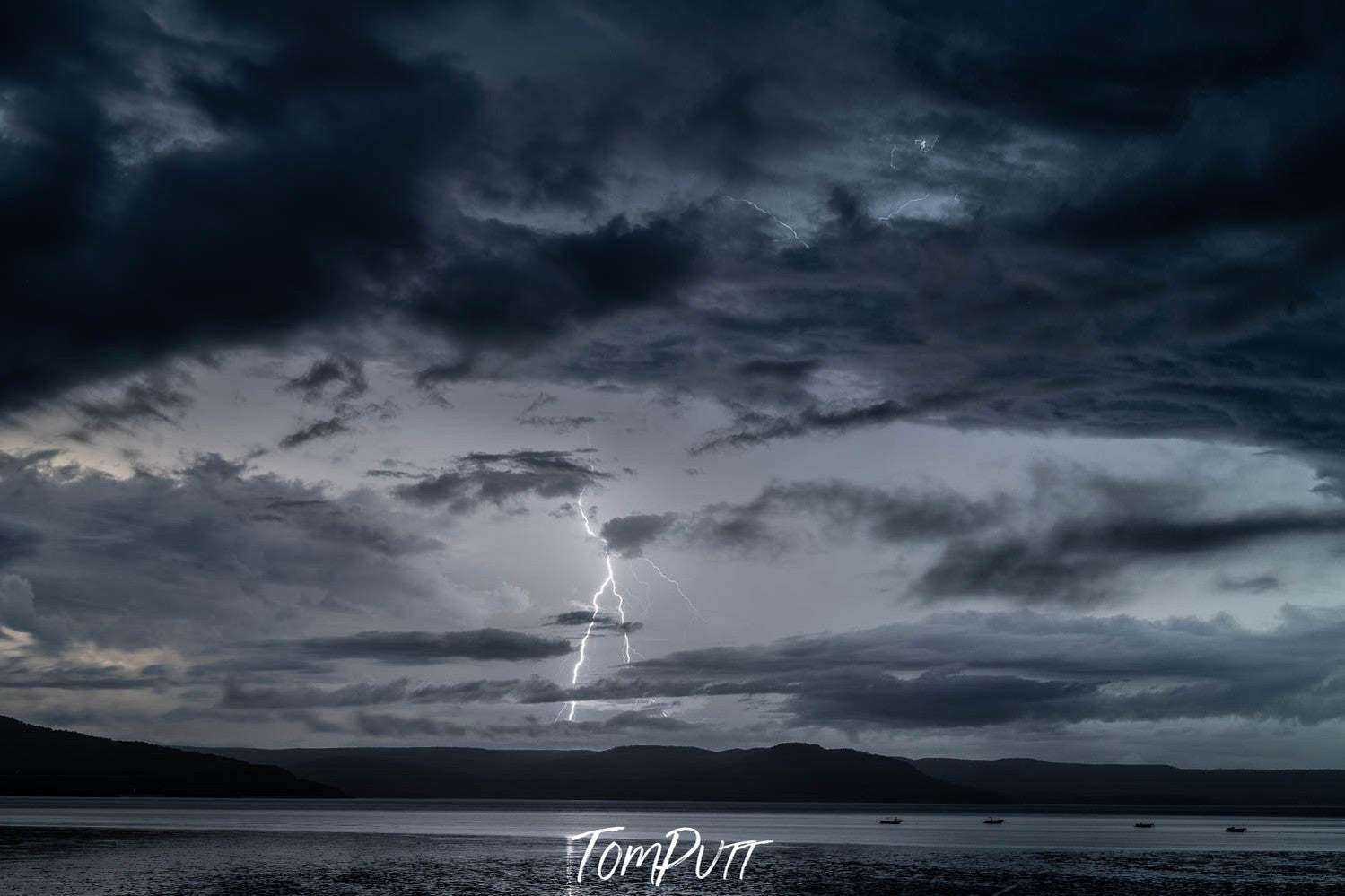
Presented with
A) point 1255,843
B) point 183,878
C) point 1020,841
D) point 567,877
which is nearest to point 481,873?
point 567,877

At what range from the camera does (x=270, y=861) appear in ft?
309

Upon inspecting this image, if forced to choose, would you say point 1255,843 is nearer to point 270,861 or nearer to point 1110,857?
point 1110,857

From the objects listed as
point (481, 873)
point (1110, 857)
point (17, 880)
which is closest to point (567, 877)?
point (481, 873)

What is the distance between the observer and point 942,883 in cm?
8050

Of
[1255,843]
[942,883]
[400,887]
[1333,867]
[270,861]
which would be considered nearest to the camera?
[400,887]

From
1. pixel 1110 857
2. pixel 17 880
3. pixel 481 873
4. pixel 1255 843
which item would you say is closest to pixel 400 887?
pixel 481 873

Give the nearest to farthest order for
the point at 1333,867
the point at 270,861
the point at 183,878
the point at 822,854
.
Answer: the point at 183,878, the point at 270,861, the point at 1333,867, the point at 822,854

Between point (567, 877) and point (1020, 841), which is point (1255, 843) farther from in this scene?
point (567, 877)

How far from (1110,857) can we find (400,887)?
3269 inches

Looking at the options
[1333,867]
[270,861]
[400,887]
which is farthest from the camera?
[1333,867]

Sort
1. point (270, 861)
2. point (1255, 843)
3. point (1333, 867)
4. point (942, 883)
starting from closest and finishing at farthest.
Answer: point (942, 883), point (270, 861), point (1333, 867), point (1255, 843)

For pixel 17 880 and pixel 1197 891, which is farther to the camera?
pixel 1197 891

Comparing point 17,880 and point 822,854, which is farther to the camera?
point 822,854

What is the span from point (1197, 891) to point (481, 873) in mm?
50447
